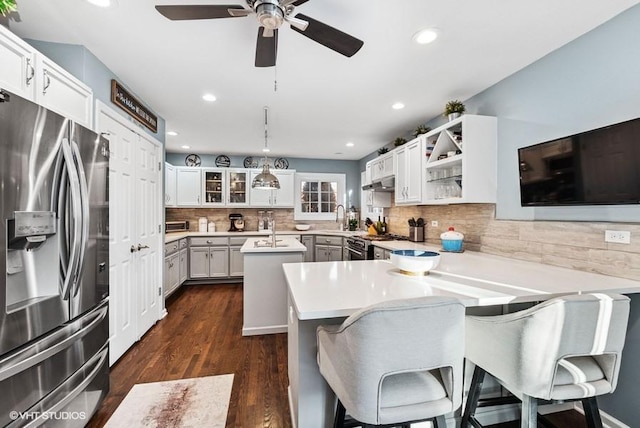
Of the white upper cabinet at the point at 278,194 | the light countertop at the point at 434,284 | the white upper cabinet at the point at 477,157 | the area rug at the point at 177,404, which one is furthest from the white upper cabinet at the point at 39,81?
the white upper cabinet at the point at 278,194

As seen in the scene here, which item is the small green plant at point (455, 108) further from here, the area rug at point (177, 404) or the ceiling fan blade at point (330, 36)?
the area rug at point (177, 404)

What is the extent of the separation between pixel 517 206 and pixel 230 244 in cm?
446

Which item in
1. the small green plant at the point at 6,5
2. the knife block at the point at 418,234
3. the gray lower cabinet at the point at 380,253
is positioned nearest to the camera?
the small green plant at the point at 6,5

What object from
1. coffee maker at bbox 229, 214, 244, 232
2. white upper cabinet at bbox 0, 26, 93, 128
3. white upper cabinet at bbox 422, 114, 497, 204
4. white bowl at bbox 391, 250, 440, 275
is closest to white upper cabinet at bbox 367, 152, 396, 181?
white upper cabinet at bbox 422, 114, 497, 204

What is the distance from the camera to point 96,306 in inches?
68.4

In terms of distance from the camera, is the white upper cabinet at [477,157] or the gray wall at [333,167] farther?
the gray wall at [333,167]

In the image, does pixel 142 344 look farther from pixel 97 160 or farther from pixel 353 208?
pixel 353 208

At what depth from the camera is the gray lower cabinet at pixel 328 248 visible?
17.2 ft

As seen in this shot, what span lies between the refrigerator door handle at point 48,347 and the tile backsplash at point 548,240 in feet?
10.3

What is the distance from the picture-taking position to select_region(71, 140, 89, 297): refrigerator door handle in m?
1.52

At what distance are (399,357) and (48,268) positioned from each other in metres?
1.66

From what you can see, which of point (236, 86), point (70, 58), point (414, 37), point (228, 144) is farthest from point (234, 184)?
point (414, 37)

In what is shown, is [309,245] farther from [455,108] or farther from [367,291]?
[367,291]

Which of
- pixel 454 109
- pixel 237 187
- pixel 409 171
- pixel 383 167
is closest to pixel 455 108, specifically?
pixel 454 109
